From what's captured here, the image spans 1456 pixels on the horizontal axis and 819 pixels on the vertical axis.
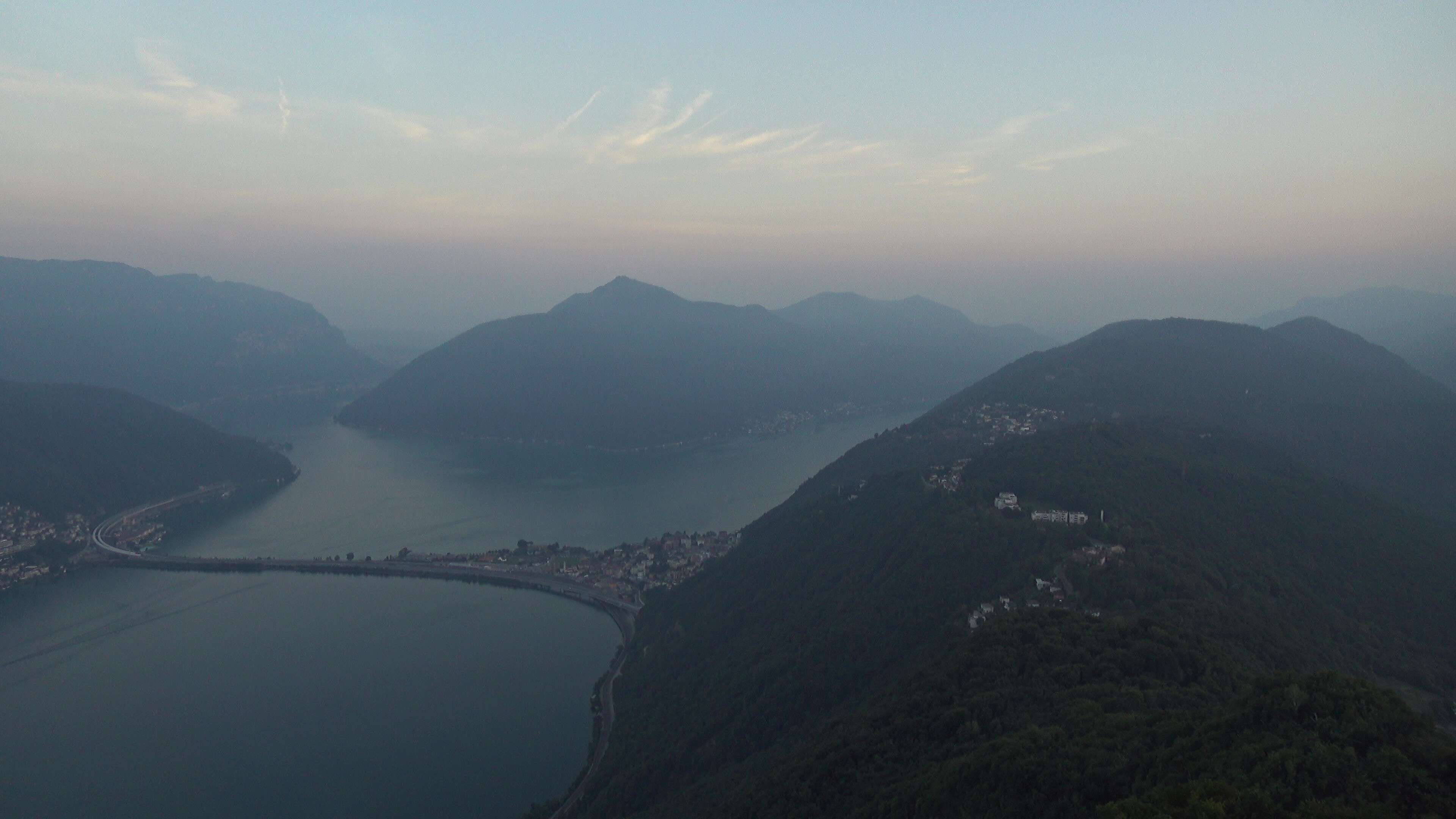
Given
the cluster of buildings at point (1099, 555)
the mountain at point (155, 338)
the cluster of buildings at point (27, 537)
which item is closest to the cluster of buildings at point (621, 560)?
the cluster of buildings at point (27, 537)

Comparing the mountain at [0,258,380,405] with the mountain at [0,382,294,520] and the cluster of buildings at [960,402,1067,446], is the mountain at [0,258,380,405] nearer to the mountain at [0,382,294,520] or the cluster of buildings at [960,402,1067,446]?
the mountain at [0,382,294,520]

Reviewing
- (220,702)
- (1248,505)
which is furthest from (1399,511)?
(220,702)

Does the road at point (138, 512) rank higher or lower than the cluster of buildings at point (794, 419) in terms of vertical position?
higher

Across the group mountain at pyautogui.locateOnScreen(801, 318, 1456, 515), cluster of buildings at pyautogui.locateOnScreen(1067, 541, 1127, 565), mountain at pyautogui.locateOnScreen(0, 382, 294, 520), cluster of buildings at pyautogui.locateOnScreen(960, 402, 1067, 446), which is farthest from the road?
cluster of buildings at pyautogui.locateOnScreen(1067, 541, 1127, 565)

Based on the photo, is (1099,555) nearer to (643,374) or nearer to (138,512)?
(138,512)

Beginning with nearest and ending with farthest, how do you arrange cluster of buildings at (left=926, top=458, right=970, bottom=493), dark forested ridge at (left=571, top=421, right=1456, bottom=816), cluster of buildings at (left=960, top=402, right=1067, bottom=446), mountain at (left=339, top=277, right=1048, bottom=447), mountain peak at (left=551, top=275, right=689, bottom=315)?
dark forested ridge at (left=571, top=421, right=1456, bottom=816) → cluster of buildings at (left=926, top=458, right=970, bottom=493) → cluster of buildings at (left=960, top=402, right=1067, bottom=446) → mountain at (left=339, top=277, right=1048, bottom=447) → mountain peak at (left=551, top=275, right=689, bottom=315)

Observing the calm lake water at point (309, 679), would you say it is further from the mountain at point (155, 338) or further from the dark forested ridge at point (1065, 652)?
the mountain at point (155, 338)

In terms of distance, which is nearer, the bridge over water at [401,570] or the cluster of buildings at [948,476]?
the cluster of buildings at [948,476]
